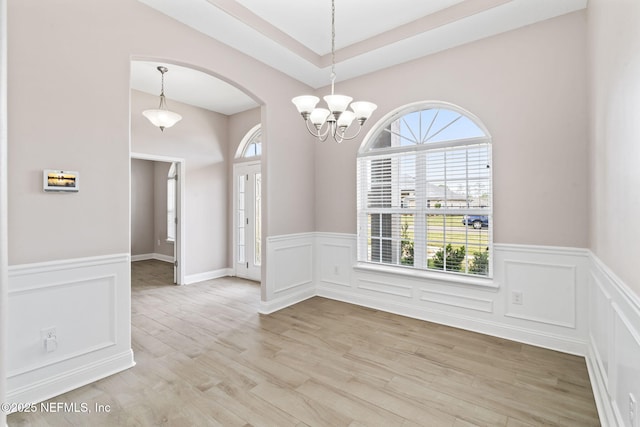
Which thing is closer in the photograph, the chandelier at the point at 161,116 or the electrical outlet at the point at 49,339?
the electrical outlet at the point at 49,339

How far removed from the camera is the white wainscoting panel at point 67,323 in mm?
2027

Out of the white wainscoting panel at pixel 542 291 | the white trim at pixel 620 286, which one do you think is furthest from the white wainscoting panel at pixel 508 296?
the white trim at pixel 620 286

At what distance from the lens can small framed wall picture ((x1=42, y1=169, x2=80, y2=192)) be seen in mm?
2117

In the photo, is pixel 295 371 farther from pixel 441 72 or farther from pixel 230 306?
pixel 441 72

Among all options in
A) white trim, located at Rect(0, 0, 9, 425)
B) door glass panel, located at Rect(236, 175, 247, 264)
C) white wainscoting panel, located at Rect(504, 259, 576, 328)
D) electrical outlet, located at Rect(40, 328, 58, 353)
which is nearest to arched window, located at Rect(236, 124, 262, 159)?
door glass panel, located at Rect(236, 175, 247, 264)

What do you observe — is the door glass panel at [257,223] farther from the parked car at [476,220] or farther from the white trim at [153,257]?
the parked car at [476,220]

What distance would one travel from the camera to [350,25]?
327 centimetres

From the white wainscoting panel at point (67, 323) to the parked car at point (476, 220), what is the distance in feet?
10.9

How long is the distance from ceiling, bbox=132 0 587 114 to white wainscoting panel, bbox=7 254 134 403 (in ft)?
7.55

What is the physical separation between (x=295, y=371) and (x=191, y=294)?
2.79m

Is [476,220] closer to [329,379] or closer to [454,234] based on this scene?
[454,234]

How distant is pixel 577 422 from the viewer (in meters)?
1.88

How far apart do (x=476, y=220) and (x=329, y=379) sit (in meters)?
2.22

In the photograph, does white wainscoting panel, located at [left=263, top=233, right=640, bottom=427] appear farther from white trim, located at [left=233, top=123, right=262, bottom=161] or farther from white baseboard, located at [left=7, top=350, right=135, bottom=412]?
white trim, located at [left=233, top=123, right=262, bottom=161]
